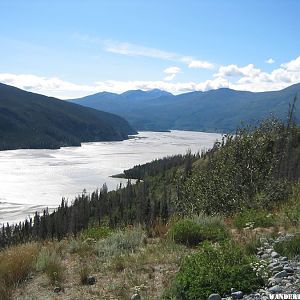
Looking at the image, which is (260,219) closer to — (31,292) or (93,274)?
(93,274)

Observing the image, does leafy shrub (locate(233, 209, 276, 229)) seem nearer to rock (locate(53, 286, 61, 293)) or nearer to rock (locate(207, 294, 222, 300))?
rock (locate(207, 294, 222, 300))

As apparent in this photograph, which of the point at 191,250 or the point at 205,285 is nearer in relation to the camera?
the point at 205,285

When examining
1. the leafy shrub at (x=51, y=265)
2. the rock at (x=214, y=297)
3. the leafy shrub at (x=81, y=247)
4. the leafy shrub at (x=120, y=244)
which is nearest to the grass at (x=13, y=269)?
the leafy shrub at (x=51, y=265)

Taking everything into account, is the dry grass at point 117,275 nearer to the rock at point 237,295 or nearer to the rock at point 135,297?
the rock at point 135,297

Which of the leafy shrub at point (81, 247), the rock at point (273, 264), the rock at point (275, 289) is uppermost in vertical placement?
the rock at point (273, 264)

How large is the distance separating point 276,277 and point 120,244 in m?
5.61

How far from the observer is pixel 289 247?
8969 mm

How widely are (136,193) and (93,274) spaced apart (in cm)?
12986

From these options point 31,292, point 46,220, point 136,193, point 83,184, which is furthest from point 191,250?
point 83,184

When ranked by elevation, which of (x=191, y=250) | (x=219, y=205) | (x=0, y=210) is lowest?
(x=0, y=210)

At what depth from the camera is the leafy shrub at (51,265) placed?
32.6 ft

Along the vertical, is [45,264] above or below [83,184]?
above

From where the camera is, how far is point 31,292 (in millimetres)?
9172

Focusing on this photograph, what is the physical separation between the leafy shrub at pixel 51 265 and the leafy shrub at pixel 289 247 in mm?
5011
